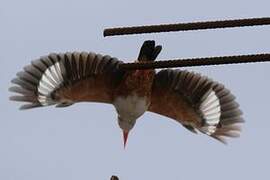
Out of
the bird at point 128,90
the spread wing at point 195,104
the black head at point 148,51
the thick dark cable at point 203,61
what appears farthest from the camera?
the spread wing at point 195,104

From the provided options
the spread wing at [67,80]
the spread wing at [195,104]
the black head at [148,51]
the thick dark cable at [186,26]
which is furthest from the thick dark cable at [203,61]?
the spread wing at [195,104]

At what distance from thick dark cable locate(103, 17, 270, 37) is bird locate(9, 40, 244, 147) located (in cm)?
458

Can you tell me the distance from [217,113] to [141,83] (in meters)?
1.01

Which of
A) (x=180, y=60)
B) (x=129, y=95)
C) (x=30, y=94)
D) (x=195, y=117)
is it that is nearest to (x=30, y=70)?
(x=30, y=94)

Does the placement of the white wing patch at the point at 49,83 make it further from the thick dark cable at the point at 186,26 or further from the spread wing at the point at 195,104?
the thick dark cable at the point at 186,26

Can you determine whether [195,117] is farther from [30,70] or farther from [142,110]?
[30,70]

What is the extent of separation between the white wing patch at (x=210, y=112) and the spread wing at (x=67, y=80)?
890 mm

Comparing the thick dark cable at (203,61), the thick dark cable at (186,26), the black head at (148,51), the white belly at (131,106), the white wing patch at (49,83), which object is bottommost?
the white belly at (131,106)

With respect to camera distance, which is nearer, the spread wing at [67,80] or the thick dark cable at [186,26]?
the thick dark cable at [186,26]

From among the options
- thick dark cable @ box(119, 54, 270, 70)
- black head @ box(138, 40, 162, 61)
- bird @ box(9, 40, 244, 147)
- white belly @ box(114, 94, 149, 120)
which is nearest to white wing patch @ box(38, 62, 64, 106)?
bird @ box(9, 40, 244, 147)

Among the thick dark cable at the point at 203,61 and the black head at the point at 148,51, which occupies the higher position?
the thick dark cable at the point at 203,61

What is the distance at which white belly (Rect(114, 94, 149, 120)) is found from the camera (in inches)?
312

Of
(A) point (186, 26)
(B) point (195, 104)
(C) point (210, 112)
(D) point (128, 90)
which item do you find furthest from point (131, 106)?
(A) point (186, 26)

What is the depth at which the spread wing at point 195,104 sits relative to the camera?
320 inches
